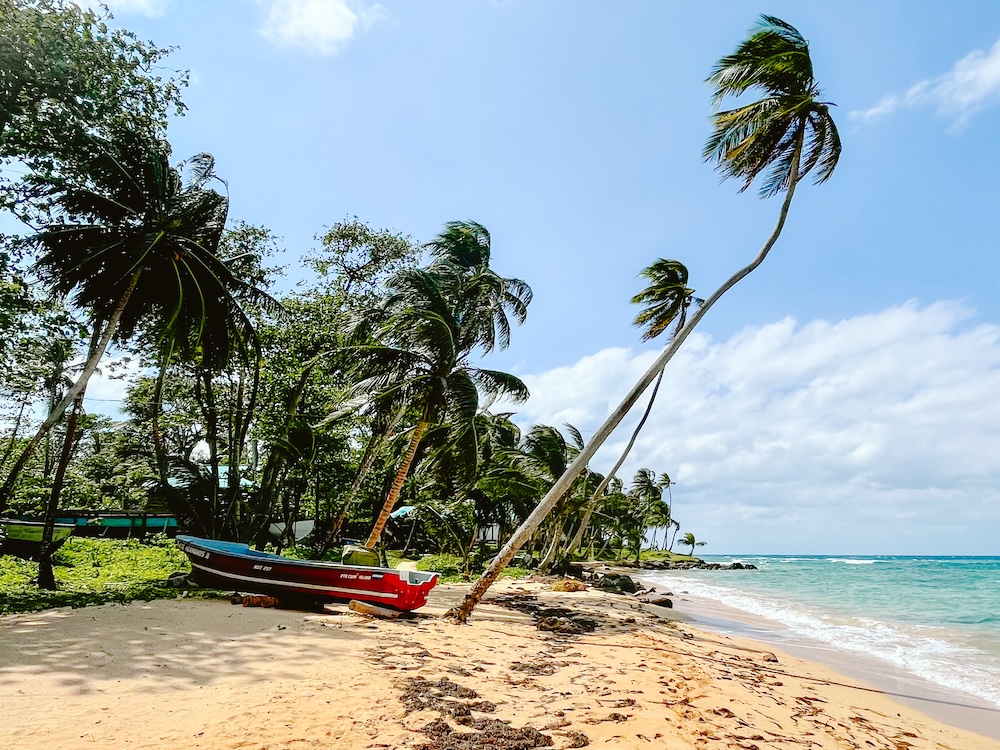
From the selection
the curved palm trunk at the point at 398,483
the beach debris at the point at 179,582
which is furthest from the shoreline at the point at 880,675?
the beach debris at the point at 179,582

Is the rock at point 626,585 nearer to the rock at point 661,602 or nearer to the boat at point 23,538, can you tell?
the rock at point 661,602

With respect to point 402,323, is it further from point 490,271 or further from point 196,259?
point 196,259

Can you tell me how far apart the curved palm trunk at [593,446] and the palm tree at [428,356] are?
165 inches

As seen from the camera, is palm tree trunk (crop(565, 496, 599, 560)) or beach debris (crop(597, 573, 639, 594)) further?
palm tree trunk (crop(565, 496, 599, 560))

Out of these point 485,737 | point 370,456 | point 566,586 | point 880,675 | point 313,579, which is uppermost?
point 370,456

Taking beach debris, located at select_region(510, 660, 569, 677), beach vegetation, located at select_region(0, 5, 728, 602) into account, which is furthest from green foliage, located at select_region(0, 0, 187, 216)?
beach debris, located at select_region(510, 660, 569, 677)

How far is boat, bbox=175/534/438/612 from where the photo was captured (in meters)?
10.5

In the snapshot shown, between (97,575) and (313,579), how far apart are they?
8041 millimetres

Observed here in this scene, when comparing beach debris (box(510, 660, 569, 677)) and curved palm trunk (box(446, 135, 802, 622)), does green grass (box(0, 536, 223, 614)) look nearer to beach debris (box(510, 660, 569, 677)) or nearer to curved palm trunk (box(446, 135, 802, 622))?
→ curved palm trunk (box(446, 135, 802, 622))

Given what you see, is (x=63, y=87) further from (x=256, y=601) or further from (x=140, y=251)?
(x=256, y=601)

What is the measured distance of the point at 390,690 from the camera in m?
5.66

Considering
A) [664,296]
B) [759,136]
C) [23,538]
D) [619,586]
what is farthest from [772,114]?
[23,538]

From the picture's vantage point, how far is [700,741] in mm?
4961

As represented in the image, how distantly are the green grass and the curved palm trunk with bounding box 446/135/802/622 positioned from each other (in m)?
5.33
